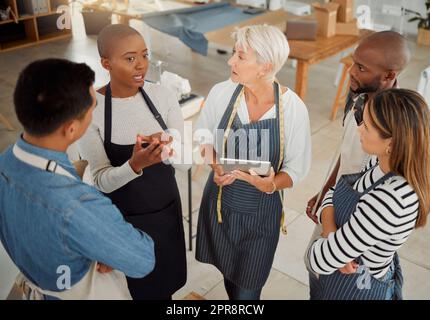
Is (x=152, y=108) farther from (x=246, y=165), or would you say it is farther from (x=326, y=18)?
(x=326, y=18)

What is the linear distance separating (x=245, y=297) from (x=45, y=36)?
6468 millimetres

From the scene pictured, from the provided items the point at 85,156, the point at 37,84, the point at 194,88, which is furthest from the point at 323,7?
the point at 37,84

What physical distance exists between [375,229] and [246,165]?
61 cm

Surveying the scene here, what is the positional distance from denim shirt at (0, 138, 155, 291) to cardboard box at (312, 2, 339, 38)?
12.6ft

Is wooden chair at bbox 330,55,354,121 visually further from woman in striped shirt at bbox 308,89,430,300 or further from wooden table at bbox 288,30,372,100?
woman in striped shirt at bbox 308,89,430,300

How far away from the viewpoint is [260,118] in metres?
1.85

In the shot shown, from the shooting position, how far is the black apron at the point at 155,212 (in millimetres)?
1749

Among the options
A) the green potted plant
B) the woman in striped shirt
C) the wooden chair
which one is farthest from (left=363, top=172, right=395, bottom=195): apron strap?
the green potted plant

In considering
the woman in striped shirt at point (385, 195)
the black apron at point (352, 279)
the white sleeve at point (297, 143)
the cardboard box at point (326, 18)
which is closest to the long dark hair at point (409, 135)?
the woman in striped shirt at point (385, 195)

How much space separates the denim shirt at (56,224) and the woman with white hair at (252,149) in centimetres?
72

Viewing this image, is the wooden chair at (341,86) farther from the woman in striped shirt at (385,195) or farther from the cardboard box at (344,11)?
the woman in striped shirt at (385,195)

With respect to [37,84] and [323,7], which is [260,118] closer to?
[37,84]

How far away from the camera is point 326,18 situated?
450 cm

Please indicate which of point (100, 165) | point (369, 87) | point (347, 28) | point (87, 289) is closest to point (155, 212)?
point (100, 165)
